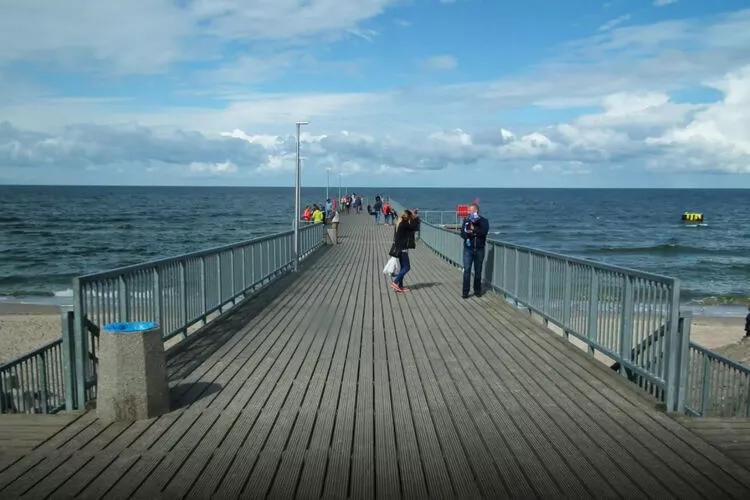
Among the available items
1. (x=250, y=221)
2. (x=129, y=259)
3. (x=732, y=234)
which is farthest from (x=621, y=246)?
(x=250, y=221)

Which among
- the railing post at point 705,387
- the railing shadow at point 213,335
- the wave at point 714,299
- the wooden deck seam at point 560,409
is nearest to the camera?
the wooden deck seam at point 560,409

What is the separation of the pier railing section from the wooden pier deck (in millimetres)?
493

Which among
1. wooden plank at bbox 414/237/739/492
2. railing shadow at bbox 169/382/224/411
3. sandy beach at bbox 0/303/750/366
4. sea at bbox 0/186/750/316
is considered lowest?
sea at bbox 0/186/750/316

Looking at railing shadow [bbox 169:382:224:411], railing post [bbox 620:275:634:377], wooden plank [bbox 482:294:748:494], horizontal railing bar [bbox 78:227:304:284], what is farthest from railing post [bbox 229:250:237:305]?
railing post [bbox 620:275:634:377]

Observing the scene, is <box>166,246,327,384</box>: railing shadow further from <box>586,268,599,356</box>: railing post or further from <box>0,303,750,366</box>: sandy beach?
<box>0,303,750,366</box>: sandy beach

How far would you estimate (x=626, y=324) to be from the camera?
23.8ft

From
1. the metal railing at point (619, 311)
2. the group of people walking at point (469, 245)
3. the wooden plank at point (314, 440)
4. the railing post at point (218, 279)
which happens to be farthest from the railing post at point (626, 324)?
the railing post at point (218, 279)

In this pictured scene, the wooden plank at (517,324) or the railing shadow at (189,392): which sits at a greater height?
the railing shadow at (189,392)

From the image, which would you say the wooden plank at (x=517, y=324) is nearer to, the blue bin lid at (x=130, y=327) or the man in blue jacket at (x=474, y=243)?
the man in blue jacket at (x=474, y=243)

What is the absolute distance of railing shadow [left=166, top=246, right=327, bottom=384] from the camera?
7891mm

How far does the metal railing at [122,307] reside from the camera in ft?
20.7

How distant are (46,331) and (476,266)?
14.3 m

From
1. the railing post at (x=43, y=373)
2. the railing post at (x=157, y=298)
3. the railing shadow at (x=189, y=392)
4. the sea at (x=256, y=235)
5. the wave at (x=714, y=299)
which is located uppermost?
the railing post at (x=157, y=298)

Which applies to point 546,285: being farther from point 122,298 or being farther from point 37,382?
point 37,382
